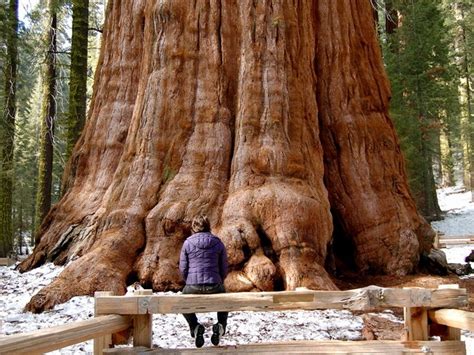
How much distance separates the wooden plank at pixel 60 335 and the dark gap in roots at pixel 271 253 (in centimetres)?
363

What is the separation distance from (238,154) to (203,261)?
375 cm

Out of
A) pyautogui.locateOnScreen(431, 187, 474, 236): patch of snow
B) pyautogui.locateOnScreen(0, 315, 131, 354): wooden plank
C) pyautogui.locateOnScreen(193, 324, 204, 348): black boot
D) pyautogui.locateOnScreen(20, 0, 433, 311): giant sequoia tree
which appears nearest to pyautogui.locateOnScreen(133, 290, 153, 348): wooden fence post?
pyautogui.locateOnScreen(0, 315, 131, 354): wooden plank

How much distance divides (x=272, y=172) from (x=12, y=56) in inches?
526

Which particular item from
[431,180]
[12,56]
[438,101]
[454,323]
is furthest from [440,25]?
[454,323]

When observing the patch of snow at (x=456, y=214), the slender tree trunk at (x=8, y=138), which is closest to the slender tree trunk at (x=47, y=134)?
the slender tree trunk at (x=8, y=138)

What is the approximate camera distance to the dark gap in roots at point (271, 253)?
7952 millimetres

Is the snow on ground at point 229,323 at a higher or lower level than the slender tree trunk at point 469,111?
lower

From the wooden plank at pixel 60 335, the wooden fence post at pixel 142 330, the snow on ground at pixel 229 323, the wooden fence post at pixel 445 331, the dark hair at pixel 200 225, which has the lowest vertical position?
the snow on ground at pixel 229 323

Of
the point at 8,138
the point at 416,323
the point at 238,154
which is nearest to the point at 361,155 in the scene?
the point at 238,154

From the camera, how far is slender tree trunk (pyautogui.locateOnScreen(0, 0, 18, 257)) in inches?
680

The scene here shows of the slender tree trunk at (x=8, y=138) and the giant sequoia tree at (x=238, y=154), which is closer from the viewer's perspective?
the giant sequoia tree at (x=238, y=154)

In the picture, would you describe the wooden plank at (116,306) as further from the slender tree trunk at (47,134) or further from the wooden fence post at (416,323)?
the slender tree trunk at (47,134)

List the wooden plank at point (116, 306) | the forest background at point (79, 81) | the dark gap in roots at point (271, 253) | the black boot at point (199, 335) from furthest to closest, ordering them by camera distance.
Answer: the forest background at point (79, 81) < the dark gap in roots at point (271, 253) < the black boot at point (199, 335) < the wooden plank at point (116, 306)

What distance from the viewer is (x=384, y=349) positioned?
4707mm
